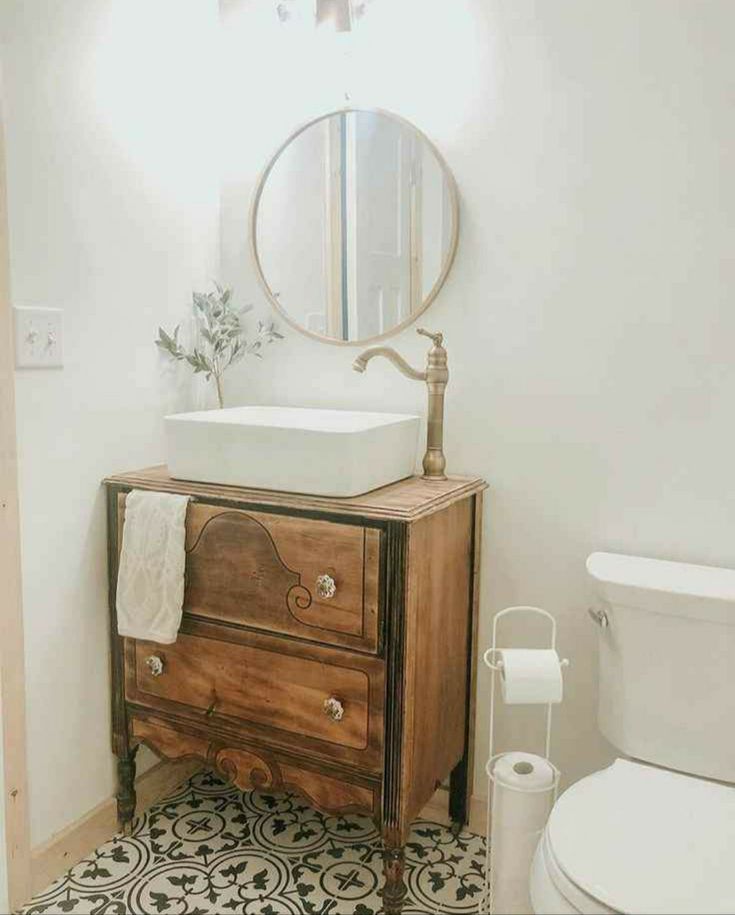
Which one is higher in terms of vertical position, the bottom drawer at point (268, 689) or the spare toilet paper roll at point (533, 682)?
the spare toilet paper roll at point (533, 682)

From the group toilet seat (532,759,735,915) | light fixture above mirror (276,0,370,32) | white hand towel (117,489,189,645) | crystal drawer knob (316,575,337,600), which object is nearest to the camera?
toilet seat (532,759,735,915)

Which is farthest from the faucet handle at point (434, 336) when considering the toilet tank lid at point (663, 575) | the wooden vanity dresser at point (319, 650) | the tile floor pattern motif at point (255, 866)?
the tile floor pattern motif at point (255, 866)

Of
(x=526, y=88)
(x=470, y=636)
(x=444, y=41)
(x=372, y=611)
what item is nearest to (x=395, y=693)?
(x=372, y=611)

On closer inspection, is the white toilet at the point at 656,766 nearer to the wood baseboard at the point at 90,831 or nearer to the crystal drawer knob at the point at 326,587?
the crystal drawer knob at the point at 326,587

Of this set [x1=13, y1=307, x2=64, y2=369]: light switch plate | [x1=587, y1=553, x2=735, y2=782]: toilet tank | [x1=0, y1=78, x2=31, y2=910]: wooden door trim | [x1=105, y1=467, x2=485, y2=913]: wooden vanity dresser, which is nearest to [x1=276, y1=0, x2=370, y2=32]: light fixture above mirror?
[x1=0, y1=78, x2=31, y2=910]: wooden door trim

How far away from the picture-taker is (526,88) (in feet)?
6.10

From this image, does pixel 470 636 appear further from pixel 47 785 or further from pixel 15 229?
pixel 15 229

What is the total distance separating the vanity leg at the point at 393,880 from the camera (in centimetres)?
171

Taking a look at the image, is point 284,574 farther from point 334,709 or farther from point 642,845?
point 642,845

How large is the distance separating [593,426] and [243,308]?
0.97m

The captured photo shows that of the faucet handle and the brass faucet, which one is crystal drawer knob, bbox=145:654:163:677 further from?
the faucet handle

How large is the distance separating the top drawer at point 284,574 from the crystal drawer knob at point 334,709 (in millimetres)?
125

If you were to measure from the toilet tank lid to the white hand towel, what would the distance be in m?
0.89

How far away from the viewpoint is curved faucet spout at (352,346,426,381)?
189 cm
